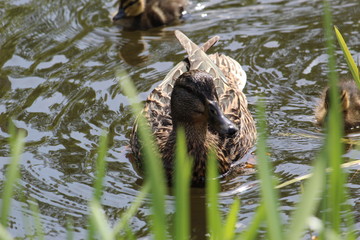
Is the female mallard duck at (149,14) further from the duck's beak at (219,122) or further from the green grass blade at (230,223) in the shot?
the green grass blade at (230,223)

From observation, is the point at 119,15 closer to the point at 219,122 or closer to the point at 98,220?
the point at 219,122

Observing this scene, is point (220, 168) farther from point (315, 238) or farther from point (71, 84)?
point (71, 84)

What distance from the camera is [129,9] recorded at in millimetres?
6094

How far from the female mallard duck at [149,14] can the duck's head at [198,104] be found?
2167 millimetres

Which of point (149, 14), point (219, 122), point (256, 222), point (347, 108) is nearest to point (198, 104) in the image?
point (219, 122)

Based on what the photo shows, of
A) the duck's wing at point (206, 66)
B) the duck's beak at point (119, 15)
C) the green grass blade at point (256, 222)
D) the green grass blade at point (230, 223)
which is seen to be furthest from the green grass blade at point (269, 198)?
the duck's beak at point (119, 15)

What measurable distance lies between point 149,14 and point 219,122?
2540mm

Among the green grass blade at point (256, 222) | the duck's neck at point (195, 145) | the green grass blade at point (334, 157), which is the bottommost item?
the duck's neck at point (195, 145)

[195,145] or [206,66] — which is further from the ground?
[206,66]

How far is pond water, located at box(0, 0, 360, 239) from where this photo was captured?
149 inches

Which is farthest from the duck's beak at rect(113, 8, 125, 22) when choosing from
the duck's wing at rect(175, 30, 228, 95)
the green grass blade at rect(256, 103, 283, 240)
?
the green grass blade at rect(256, 103, 283, 240)

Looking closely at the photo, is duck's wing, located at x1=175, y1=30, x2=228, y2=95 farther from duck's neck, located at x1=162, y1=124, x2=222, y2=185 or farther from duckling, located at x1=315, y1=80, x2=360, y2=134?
duckling, located at x1=315, y1=80, x2=360, y2=134

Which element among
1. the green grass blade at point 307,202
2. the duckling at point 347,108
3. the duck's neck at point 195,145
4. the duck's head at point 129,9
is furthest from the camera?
the duck's head at point 129,9

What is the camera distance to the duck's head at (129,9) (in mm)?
6105
